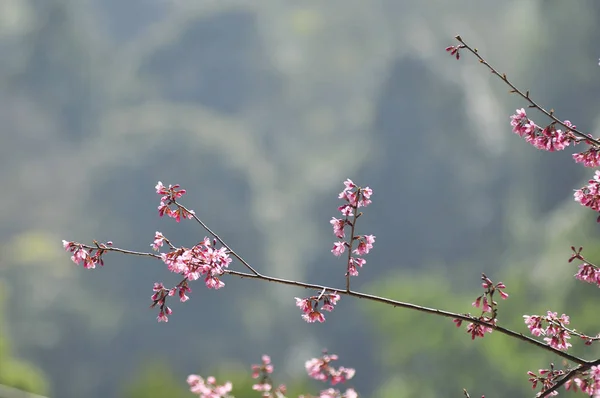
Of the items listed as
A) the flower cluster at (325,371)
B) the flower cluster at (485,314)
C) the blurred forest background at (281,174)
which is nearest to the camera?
the flower cluster at (485,314)

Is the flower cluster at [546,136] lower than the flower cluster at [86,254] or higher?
higher

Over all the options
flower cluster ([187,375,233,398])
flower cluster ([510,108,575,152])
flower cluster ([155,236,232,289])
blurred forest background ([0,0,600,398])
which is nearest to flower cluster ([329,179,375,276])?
flower cluster ([155,236,232,289])

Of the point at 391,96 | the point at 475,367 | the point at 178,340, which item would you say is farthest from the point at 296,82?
the point at 475,367

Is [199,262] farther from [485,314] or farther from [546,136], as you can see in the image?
[546,136]

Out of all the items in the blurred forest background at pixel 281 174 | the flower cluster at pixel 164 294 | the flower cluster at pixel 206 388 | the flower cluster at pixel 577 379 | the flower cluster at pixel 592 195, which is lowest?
the flower cluster at pixel 577 379

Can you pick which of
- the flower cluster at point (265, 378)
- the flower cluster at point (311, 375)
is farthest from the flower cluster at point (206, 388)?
the flower cluster at point (265, 378)

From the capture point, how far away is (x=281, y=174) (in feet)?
98.8

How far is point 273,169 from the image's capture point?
30.3 meters

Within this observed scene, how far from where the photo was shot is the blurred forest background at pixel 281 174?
61.3 ft

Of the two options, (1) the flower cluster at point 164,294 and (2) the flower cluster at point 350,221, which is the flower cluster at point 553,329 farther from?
(1) the flower cluster at point 164,294

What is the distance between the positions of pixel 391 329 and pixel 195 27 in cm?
1846

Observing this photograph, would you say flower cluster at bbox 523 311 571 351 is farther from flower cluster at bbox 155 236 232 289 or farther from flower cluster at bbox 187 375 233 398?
flower cluster at bbox 187 375 233 398

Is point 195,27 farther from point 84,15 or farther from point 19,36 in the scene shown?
point 19,36

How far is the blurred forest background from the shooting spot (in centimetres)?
1869
